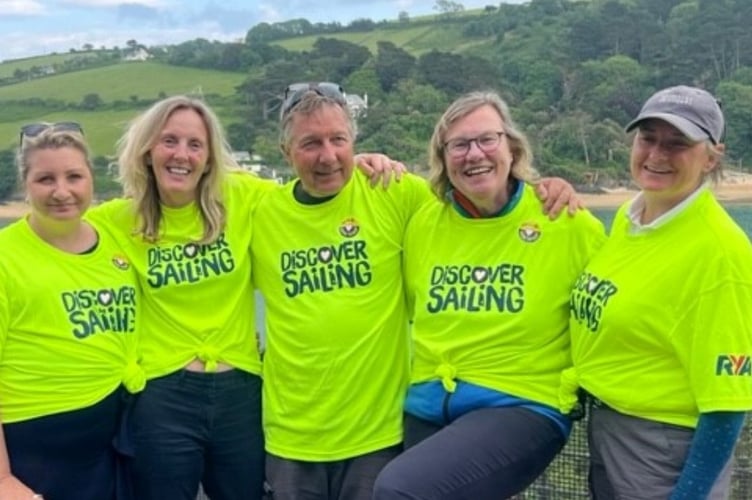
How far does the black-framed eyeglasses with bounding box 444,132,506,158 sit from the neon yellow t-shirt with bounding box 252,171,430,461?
0.34 m

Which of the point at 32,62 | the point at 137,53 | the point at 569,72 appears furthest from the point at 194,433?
the point at 137,53

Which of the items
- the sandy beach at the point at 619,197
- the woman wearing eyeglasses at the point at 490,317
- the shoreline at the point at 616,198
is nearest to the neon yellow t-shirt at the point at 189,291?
the woman wearing eyeglasses at the point at 490,317

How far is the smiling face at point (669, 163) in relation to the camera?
2.76 m

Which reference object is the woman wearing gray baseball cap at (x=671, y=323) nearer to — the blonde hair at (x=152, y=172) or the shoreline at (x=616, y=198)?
the blonde hair at (x=152, y=172)

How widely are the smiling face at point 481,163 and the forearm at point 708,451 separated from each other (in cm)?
101

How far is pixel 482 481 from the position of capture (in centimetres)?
290

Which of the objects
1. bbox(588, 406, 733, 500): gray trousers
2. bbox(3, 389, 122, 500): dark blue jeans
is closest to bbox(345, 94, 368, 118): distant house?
bbox(3, 389, 122, 500): dark blue jeans

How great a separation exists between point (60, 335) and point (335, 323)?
919 mm

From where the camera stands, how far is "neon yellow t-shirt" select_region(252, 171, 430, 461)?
3.30 metres

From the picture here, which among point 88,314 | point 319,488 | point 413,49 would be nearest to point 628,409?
point 319,488

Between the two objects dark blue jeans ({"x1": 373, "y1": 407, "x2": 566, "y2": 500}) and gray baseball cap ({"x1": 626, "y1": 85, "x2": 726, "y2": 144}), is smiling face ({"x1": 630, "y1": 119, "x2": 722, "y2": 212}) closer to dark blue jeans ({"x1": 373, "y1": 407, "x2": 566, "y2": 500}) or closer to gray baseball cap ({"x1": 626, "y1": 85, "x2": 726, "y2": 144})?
gray baseball cap ({"x1": 626, "y1": 85, "x2": 726, "y2": 144})

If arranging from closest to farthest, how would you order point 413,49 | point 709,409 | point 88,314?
point 709,409
point 88,314
point 413,49

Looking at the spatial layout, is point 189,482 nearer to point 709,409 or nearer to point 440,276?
point 440,276

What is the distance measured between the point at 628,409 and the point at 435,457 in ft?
1.94
